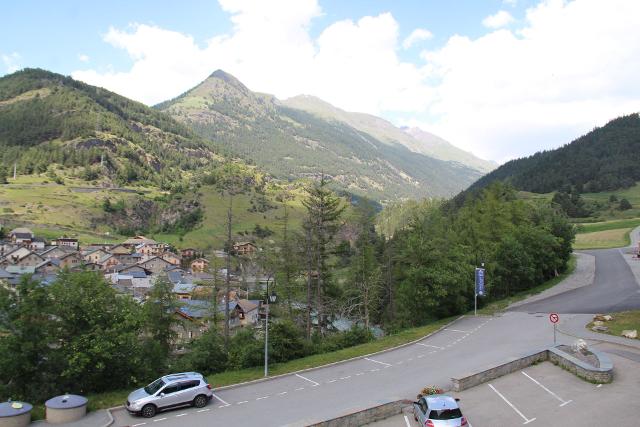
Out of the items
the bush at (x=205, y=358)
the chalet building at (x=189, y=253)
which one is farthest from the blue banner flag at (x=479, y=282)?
the chalet building at (x=189, y=253)

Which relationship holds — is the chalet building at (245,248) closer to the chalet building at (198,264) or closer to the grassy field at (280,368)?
the chalet building at (198,264)

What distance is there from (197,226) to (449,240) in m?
136

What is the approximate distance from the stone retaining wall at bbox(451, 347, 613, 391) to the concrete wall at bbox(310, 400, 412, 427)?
12.0 ft

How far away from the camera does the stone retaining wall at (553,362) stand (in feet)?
65.5

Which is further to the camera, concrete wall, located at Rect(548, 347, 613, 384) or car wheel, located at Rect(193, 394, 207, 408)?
concrete wall, located at Rect(548, 347, 613, 384)

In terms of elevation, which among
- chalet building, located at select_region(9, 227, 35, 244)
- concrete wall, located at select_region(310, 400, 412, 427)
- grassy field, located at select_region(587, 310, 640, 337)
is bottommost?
grassy field, located at select_region(587, 310, 640, 337)

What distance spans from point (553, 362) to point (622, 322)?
39.3 feet

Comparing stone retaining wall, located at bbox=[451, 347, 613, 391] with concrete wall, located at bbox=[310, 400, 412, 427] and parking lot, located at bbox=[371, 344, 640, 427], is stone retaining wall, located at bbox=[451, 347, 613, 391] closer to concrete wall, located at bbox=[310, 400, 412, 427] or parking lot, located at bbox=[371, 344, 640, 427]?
parking lot, located at bbox=[371, 344, 640, 427]

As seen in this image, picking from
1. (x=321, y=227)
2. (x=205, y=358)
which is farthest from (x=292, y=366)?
(x=321, y=227)

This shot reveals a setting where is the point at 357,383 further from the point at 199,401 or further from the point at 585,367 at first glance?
the point at 585,367

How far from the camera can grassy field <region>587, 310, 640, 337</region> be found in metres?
29.9

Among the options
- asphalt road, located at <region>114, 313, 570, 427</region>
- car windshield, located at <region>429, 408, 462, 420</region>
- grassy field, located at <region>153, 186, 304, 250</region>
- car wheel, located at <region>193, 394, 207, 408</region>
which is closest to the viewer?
car windshield, located at <region>429, 408, 462, 420</region>

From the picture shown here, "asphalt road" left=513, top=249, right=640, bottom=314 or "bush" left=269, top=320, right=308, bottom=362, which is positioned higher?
"bush" left=269, top=320, right=308, bottom=362

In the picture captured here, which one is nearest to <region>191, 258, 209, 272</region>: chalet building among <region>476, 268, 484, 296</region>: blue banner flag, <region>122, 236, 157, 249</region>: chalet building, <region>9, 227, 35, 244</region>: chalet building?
<region>122, 236, 157, 249</region>: chalet building
